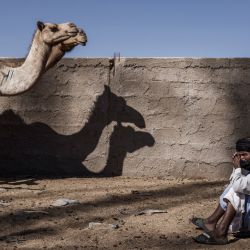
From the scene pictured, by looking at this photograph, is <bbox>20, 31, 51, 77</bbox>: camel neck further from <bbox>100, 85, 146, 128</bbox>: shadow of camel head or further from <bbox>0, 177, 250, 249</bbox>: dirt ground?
<bbox>0, 177, 250, 249</bbox>: dirt ground

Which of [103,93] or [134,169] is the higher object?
[103,93]

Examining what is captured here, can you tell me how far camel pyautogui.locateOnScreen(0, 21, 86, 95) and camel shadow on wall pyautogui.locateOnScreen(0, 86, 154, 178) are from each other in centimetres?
105

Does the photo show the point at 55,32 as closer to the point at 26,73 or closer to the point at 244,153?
the point at 26,73

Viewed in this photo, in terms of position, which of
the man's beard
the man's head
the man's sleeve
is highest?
the man's head

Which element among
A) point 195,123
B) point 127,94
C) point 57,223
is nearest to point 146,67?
point 127,94

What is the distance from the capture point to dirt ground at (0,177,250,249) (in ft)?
16.9

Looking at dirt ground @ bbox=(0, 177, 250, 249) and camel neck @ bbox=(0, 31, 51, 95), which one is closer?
dirt ground @ bbox=(0, 177, 250, 249)

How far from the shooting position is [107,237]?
17.2 feet

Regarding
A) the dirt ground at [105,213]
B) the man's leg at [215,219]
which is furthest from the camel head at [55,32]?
the man's leg at [215,219]

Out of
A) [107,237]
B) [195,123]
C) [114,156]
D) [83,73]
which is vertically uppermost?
[83,73]

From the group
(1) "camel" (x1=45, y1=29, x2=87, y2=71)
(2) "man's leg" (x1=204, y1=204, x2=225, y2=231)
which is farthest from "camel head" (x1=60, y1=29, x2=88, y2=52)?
(2) "man's leg" (x1=204, y1=204, x2=225, y2=231)

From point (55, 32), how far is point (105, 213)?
3.18 metres

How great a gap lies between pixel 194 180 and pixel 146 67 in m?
1.84

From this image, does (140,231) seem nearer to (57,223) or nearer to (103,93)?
(57,223)
